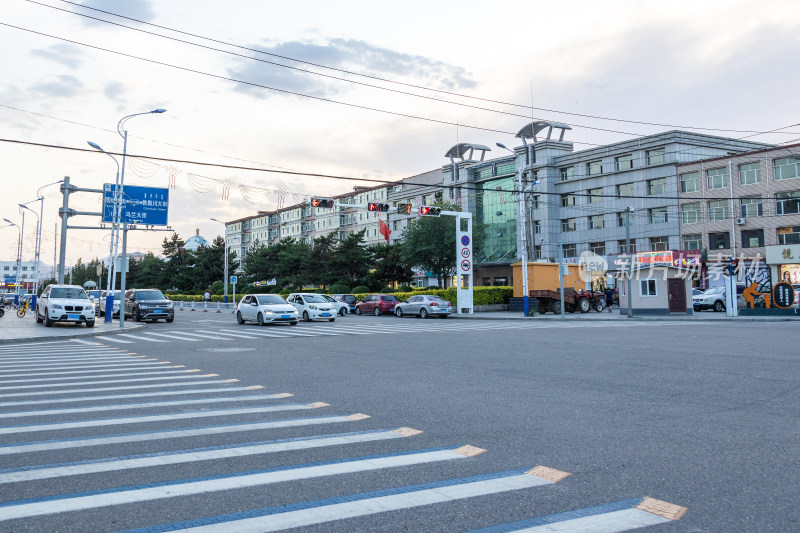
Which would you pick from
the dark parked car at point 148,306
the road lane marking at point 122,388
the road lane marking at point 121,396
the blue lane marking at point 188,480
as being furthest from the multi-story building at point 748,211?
the blue lane marking at point 188,480

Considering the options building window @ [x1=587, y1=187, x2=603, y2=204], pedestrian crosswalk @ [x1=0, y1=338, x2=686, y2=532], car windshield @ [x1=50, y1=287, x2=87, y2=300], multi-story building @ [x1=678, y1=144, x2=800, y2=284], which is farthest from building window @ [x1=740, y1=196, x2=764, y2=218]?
pedestrian crosswalk @ [x1=0, y1=338, x2=686, y2=532]

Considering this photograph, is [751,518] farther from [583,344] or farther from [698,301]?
[698,301]

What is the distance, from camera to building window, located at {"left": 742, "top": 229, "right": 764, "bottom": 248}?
1951 inches

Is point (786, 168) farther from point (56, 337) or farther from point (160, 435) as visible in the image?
point (160, 435)

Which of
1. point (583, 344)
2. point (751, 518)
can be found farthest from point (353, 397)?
point (583, 344)

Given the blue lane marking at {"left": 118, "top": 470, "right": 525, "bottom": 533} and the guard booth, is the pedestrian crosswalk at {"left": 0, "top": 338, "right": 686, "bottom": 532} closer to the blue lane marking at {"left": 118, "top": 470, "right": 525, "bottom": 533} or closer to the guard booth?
the blue lane marking at {"left": 118, "top": 470, "right": 525, "bottom": 533}

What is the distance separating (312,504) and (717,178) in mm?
56324

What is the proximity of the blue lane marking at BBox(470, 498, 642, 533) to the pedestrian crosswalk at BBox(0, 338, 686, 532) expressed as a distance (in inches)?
0.5

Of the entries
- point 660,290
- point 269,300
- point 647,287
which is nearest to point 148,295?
point 269,300

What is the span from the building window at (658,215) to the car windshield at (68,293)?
4846cm

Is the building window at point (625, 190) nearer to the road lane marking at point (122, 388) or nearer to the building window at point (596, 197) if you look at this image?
the building window at point (596, 197)

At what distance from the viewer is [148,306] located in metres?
32.4

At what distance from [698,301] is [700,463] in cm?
3865

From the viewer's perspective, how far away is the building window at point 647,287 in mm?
35156
